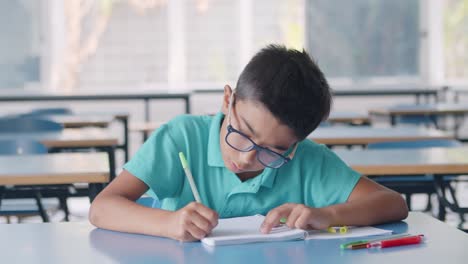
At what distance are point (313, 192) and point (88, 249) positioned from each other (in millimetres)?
539

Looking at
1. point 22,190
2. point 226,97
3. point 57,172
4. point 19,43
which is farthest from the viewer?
point 19,43

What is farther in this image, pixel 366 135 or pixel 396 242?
pixel 366 135

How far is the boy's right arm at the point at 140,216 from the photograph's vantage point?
1.35m

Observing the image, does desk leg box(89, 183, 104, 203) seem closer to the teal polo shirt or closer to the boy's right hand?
the teal polo shirt

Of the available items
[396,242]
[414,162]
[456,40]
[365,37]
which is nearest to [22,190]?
[414,162]

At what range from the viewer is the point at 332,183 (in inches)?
66.3

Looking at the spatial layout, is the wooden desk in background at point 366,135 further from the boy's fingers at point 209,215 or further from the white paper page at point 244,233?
the boy's fingers at point 209,215

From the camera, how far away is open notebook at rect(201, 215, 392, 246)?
1.34 metres

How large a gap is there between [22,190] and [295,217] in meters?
1.89

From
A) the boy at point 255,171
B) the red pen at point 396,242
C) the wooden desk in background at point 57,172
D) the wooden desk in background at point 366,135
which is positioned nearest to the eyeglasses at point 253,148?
the boy at point 255,171

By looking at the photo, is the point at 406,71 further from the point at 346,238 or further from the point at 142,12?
the point at 346,238

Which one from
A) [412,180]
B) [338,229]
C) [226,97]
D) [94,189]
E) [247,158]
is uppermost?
[226,97]

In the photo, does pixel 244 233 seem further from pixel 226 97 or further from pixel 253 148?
pixel 226 97

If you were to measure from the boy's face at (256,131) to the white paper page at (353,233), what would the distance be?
0.17 metres
